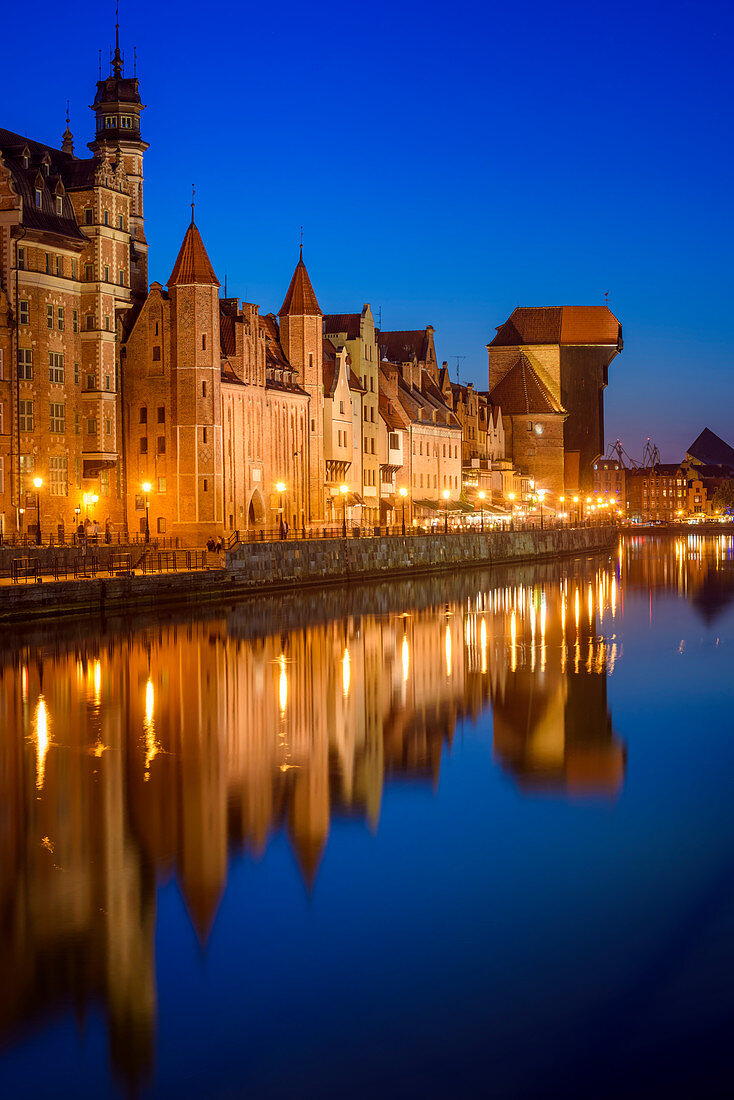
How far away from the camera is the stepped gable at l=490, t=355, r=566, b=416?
134m

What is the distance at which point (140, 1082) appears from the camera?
11086 millimetres

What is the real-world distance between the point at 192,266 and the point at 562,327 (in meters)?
83.1

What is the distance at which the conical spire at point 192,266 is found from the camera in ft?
204

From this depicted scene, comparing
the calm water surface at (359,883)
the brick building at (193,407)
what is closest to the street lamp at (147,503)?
the brick building at (193,407)

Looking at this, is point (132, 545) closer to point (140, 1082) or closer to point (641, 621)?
point (641, 621)

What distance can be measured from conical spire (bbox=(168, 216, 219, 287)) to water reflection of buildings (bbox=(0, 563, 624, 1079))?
71.1ft

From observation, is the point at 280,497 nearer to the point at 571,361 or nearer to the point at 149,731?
the point at 149,731

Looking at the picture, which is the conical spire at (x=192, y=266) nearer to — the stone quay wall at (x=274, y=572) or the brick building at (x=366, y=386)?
the stone quay wall at (x=274, y=572)

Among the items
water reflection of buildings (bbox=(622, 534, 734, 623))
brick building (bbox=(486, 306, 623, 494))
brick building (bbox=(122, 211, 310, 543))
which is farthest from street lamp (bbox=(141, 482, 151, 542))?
brick building (bbox=(486, 306, 623, 494))

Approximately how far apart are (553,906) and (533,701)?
16.5 m

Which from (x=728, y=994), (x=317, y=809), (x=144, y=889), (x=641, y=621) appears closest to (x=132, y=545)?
(x=641, y=621)

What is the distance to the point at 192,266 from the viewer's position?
→ 204 ft

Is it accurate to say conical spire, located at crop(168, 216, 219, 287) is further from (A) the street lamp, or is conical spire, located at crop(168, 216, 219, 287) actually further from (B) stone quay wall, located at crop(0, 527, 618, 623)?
(B) stone quay wall, located at crop(0, 527, 618, 623)

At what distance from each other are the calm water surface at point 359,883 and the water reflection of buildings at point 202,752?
2.8 inches
